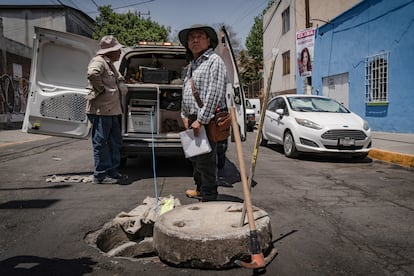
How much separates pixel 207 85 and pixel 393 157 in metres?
5.77

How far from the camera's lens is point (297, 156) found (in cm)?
852

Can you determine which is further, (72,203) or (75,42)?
(75,42)

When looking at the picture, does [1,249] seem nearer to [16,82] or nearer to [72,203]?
[72,203]

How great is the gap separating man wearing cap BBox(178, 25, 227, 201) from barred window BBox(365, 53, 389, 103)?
10.9 m

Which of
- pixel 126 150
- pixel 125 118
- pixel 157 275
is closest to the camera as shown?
pixel 157 275

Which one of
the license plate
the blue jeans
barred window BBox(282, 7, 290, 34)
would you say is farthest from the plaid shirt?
barred window BBox(282, 7, 290, 34)

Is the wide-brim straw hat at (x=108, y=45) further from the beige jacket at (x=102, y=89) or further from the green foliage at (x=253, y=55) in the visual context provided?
the green foliage at (x=253, y=55)

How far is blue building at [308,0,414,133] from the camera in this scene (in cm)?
1191

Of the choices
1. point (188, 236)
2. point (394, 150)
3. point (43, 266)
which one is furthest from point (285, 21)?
point (43, 266)

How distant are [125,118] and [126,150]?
663 millimetres

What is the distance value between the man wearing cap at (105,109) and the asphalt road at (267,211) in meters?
0.42

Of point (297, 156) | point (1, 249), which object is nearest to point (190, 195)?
point (1, 249)

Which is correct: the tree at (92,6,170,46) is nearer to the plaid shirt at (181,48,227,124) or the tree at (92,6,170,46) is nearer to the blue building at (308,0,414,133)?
the blue building at (308,0,414,133)

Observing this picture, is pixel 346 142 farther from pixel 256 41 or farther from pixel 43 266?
pixel 256 41
